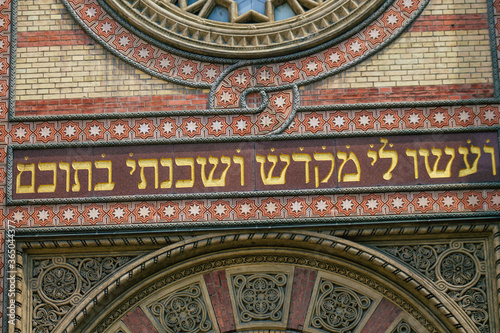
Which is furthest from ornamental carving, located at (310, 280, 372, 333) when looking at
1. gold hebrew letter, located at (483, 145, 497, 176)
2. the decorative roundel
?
the decorative roundel

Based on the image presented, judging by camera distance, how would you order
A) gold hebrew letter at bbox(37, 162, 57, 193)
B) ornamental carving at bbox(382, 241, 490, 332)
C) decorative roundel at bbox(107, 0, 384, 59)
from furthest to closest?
decorative roundel at bbox(107, 0, 384, 59) < gold hebrew letter at bbox(37, 162, 57, 193) < ornamental carving at bbox(382, 241, 490, 332)

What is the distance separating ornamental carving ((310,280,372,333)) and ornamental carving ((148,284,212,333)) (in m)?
1.14

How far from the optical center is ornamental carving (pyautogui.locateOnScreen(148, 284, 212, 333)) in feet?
36.6

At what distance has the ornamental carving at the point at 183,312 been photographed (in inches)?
439

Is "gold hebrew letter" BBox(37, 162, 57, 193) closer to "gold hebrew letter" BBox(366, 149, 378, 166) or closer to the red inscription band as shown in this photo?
the red inscription band

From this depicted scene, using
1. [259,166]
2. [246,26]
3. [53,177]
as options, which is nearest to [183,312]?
[259,166]

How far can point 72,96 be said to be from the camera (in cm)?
1171

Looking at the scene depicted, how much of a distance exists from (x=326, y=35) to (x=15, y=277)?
417 centimetres

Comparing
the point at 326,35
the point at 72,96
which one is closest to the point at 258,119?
the point at 326,35

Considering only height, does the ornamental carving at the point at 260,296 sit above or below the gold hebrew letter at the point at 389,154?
below

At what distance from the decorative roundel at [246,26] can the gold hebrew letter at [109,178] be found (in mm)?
1527

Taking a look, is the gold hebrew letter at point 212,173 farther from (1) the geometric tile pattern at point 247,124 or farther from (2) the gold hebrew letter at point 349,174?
(2) the gold hebrew letter at point 349,174

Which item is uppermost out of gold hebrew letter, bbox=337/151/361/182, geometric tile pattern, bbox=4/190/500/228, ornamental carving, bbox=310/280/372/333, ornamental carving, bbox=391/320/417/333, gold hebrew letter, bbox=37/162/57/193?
gold hebrew letter, bbox=37/162/57/193

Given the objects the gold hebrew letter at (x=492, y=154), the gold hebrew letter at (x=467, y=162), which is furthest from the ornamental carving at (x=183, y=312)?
the gold hebrew letter at (x=492, y=154)
